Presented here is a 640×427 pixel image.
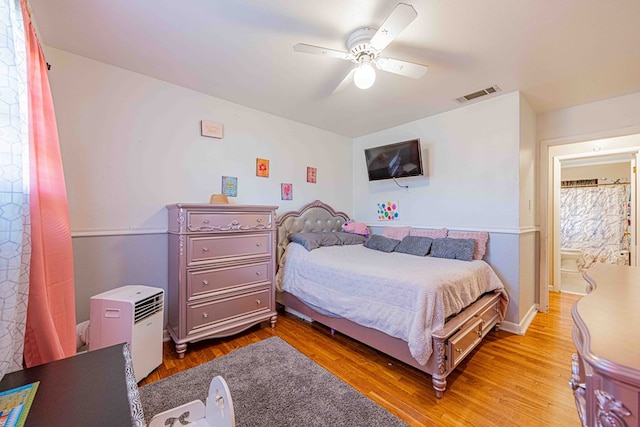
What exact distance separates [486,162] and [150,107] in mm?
3492

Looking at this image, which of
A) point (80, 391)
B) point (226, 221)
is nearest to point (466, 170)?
point (226, 221)

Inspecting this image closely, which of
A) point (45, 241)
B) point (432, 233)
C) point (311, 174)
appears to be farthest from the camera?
point (311, 174)

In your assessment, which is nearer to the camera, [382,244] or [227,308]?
[227,308]

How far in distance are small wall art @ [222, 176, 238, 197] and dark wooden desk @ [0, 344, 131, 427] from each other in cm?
215

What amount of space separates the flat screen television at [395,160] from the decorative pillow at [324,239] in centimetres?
92

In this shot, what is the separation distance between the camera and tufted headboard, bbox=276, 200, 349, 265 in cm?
320

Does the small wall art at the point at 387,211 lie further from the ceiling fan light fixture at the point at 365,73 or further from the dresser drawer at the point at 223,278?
the ceiling fan light fixture at the point at 365,73

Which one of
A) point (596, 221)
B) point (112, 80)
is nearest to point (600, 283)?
point (112, 80)

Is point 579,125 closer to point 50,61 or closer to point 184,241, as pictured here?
point 184,241

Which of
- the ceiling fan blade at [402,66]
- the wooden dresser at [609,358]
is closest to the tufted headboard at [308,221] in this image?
the ceiling fan blade at [402,66]

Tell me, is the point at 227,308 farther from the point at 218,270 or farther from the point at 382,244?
the point at 382,244

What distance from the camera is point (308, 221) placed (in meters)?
3.54

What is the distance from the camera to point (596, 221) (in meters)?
5.07

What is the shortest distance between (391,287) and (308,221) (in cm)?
182
